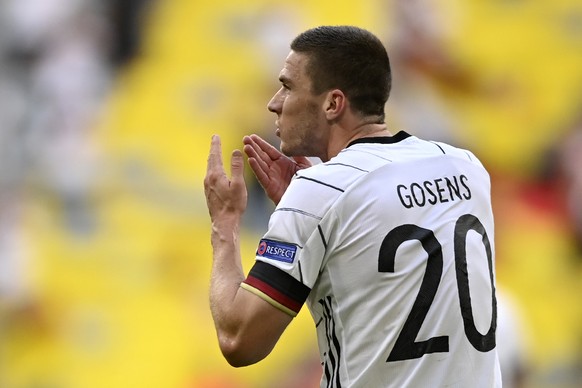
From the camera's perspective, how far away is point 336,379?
2758 mm

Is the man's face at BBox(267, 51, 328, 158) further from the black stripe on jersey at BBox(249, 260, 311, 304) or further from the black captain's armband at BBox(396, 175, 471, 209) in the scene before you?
the black stripe on jersey at BBox(249, 260, 311, 304)

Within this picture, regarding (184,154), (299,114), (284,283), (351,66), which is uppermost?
(184,154)

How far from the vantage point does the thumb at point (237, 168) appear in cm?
297

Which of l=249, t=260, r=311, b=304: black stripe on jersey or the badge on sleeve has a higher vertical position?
the badge on sleeve

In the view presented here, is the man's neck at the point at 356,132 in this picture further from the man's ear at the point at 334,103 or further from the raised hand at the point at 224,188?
the raised hand at the point at 224,188

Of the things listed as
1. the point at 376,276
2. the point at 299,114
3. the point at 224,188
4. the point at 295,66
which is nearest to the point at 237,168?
the point at 224,188

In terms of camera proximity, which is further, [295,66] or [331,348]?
[295,66]

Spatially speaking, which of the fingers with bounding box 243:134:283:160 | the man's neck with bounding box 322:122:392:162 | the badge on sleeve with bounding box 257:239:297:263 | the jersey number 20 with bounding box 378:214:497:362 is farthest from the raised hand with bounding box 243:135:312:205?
the jersey number 20 with bounding box 378:214:497:362

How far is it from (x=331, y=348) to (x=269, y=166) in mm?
762

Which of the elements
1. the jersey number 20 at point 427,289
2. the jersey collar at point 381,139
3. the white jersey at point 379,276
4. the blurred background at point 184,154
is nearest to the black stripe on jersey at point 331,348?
the white jersey at point 379,276

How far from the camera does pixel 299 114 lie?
121 inches

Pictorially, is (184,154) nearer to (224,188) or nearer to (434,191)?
(224,188)

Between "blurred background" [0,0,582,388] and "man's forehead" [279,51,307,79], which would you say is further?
Result: "blurred background" [0,0,582,388]

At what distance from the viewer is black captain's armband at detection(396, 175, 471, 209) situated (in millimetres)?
2762
